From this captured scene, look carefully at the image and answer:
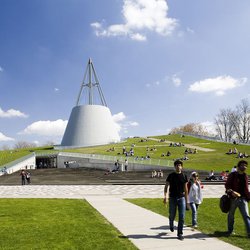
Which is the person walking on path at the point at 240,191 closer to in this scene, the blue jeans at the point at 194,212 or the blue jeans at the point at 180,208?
the blue jeans at the point at 180,208

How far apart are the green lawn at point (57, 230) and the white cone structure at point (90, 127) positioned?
6334 cm

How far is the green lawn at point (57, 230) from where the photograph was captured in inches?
261

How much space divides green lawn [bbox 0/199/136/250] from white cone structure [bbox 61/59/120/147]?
63.3 meters

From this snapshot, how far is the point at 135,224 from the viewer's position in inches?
341

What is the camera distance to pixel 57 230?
26.3 feet

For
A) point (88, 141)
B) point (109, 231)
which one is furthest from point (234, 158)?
point (88, 141)

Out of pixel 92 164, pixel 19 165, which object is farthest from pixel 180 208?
pixel 19 165

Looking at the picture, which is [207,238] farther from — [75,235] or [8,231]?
[8,231]

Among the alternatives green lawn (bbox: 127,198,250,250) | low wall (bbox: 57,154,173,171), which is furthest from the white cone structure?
green lawn (bbox: 127,198,250,250)

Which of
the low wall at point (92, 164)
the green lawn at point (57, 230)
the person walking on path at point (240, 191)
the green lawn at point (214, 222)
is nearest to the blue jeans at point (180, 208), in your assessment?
the green lawn at point (214, 222)

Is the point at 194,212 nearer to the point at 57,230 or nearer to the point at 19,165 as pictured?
the point at 57,230

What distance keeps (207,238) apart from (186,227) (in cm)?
129

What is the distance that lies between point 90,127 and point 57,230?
68.7 meters

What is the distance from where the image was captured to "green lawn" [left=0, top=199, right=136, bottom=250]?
6.62m
